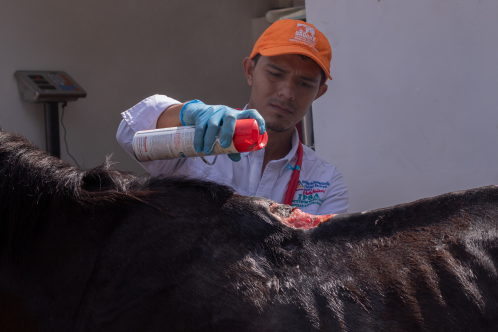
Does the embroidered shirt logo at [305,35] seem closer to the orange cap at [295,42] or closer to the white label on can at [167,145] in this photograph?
the orange cap at [295,42]

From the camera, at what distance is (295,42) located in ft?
5.43

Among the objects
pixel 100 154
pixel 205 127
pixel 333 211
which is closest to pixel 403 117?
pixel 333 211

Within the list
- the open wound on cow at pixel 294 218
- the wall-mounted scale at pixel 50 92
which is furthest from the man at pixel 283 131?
the wall-mounted scale at pixel 50 92

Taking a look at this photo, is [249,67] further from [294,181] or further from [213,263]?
[213,263]

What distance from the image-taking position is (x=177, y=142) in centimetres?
104

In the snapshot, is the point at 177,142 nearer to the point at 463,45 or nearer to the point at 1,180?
the point at 1,180

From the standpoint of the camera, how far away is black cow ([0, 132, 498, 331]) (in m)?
0.75

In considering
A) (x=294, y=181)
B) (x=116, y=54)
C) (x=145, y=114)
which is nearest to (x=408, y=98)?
(x=294, y=181)

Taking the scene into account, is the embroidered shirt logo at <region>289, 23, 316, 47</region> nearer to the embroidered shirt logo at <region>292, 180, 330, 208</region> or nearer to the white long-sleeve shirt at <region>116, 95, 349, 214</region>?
the white long-sleeve shirt at <region>116, 95, 349, 214</region>

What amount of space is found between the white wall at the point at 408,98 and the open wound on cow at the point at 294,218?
4.78 feet

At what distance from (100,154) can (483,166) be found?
128 inches

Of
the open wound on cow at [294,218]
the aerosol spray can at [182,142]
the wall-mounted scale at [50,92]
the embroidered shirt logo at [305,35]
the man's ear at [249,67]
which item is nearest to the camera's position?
the open wound on cow at [294,218]

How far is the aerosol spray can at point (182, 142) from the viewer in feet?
3.19

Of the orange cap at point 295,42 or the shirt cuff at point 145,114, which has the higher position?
the orange cap at point 295,42
